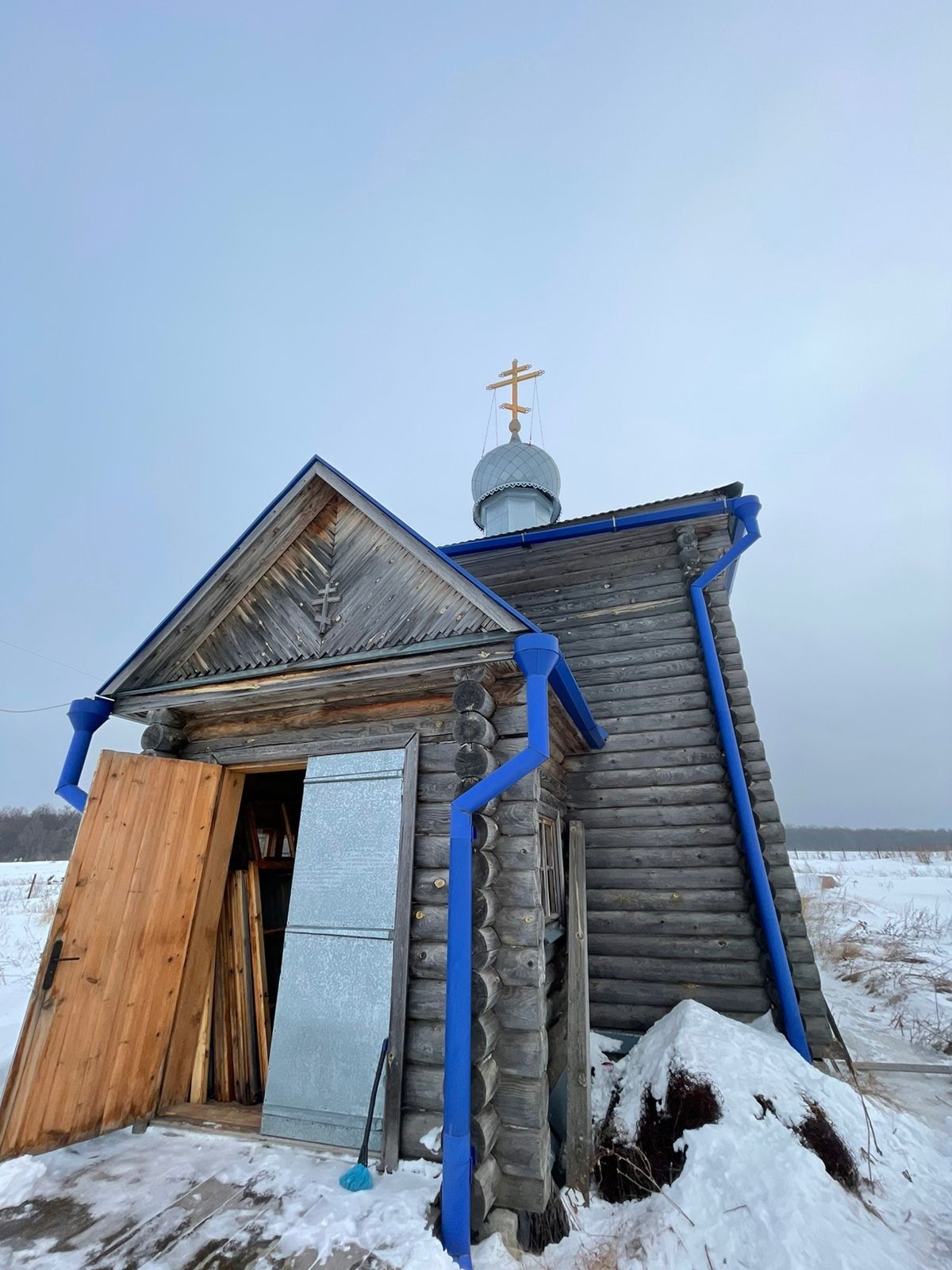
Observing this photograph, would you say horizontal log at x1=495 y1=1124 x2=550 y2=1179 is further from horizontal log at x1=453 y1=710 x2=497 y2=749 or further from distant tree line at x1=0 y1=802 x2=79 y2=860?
distant tree line at x1=0 y1=802 x2=79 y2=860

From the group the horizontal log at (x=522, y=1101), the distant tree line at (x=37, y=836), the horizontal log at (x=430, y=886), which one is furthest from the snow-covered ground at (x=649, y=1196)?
the distant tree line at (x=37, y=836)

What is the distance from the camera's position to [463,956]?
121 inches

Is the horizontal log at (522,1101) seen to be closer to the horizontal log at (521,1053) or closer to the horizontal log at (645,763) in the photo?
the horizontal log at (521,1053)

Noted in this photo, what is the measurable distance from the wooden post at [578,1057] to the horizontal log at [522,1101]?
2.68 ft

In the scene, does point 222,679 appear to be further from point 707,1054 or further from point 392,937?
point 707,1054

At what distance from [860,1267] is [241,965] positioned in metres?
4.68

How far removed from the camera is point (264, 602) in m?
4.93

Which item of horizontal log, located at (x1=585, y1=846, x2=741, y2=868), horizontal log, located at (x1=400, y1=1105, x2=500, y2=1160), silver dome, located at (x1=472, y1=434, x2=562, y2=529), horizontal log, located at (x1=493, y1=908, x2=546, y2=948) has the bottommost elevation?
horizontal log, located at (x1=400, y1=1105, x2=500, y2=1160)

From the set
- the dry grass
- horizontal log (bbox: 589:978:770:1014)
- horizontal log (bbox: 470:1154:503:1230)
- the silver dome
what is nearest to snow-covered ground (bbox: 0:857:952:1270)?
horizontal log (bbox: 470:1154:503:1230)

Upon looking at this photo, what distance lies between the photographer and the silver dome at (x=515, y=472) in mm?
10516

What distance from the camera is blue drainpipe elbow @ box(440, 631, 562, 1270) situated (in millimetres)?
2775

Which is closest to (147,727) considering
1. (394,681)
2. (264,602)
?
(264,602)

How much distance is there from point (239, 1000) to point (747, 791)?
17.0ft

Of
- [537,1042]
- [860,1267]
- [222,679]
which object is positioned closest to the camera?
[860,1267]
